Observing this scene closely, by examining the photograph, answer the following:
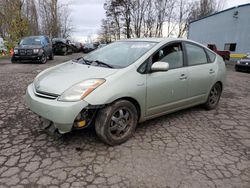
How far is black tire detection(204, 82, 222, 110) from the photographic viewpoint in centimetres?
464

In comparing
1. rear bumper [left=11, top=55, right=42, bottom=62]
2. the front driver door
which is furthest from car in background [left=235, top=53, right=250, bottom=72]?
rear bumper [left=11, top=55, right=42, bottom=62]

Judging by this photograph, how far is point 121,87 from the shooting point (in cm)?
290

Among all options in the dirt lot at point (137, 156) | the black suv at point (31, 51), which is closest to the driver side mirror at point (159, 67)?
the dirt lot at point (137, 156)

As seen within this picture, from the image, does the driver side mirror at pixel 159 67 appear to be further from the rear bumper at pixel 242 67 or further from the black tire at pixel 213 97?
the rear bumper at pixel 242 67

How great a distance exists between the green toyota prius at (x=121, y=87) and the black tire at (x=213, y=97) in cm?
43

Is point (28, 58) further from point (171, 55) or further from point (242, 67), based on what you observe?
point (242, 67)

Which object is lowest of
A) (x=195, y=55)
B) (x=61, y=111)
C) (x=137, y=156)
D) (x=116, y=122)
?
(x=137, y=156)

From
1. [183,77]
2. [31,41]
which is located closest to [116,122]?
[183,77]

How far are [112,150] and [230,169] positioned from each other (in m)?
1.55

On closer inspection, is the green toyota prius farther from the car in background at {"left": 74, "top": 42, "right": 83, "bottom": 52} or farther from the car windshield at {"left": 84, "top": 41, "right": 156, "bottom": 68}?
the car in background at {"left": 74, "top": 42, "right": 83, "bottom": 52}

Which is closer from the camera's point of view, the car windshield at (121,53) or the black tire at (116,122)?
the black tire at (116,122)

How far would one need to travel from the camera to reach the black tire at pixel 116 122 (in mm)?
2865

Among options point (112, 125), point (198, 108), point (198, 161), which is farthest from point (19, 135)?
point (198, 108)

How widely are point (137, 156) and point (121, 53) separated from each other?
178 cm
